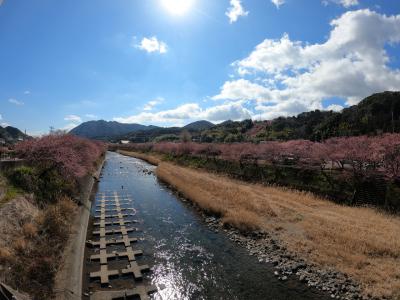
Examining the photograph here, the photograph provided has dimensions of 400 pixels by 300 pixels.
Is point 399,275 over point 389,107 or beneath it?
beneath

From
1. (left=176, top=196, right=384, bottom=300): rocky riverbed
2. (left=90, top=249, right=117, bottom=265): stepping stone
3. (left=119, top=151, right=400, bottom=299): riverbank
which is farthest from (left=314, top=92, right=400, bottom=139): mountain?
(left=90, top=249, right=117, bottom=265): stepping stone

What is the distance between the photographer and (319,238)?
1986 centimetres

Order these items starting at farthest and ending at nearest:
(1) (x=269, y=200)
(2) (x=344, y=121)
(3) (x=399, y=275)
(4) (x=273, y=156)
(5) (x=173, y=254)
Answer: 1. (2) (x=344, y=121)
2. (4) (x=273, y=156)
3. (1) (x=269, y=200)
4. (5) (x=173, y=254)
5. (3) (x=399, y=275)

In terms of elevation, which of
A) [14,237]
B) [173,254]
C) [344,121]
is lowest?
[173,254]

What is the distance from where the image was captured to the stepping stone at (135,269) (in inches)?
591

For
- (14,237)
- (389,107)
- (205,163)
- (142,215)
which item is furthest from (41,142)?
(389,107)

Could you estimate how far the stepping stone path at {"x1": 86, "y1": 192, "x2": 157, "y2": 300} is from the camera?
13234 mm

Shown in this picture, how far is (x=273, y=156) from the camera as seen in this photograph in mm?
55562

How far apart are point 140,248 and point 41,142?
16.2 m

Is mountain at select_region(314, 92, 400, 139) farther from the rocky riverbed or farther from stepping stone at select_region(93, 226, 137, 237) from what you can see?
stepping stone at select_region(93, 226, 137, 237)

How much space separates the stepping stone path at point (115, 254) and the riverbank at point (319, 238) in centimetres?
702

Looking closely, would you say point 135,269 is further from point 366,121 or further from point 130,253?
point 366,121

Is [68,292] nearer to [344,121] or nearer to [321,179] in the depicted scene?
[321,179]

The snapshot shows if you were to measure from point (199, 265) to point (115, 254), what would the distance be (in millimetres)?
4898
